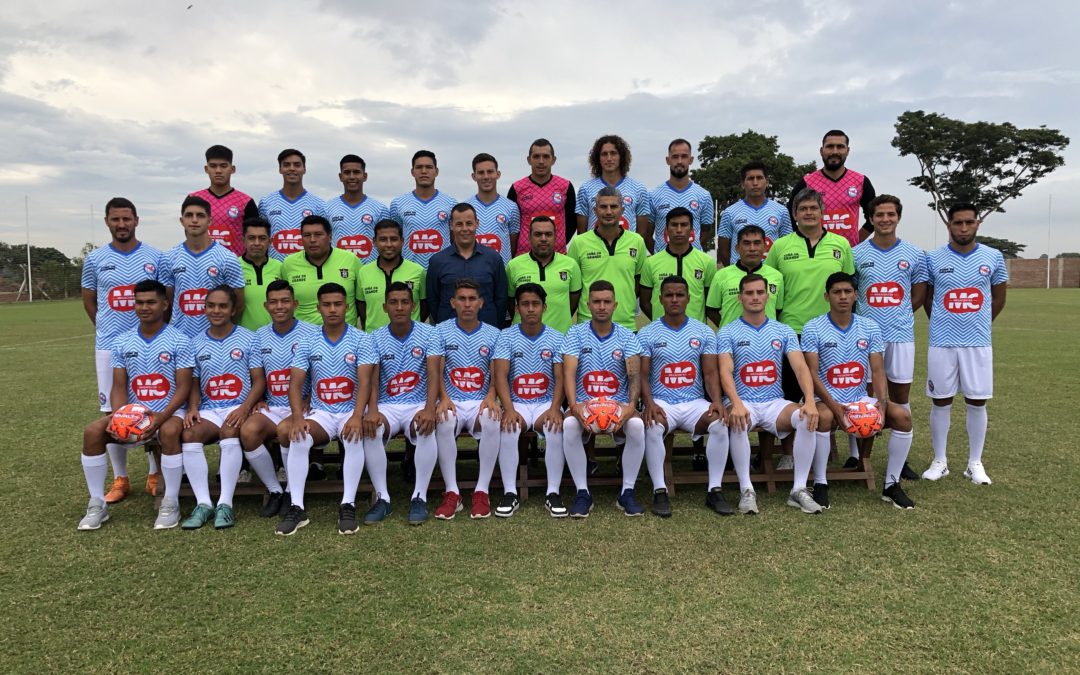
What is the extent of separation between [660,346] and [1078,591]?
8.51 ft

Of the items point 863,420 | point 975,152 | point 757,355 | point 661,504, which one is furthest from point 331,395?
point 975,152

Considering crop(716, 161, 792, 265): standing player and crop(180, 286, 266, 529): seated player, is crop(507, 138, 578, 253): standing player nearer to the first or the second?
crop(716, 161, 792, 265): standing player

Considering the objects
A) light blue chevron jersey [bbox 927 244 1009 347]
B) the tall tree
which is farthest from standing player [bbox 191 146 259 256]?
the tall tree

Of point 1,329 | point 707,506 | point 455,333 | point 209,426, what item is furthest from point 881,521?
point 1,329

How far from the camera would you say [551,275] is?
518 centimetres

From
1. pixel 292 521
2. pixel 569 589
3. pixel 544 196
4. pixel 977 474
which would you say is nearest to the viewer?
pixel 569 589

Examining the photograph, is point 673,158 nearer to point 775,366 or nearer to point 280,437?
point 775,366

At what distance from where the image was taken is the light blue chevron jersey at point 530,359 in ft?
15.6

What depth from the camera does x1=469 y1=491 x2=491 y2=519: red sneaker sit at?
4.34 m

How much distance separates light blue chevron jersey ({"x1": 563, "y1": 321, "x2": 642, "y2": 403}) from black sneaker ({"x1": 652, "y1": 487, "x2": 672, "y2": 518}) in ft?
2.22

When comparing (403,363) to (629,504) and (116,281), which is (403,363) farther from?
(116,281)

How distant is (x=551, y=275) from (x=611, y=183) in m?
1.29

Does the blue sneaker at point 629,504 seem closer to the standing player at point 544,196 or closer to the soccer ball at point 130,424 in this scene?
the standing player at point 544,196

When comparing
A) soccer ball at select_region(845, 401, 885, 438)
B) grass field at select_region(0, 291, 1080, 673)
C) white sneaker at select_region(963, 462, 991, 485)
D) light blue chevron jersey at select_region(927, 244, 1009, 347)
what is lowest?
grass field at select_region(0, 291, 1080, 673)
